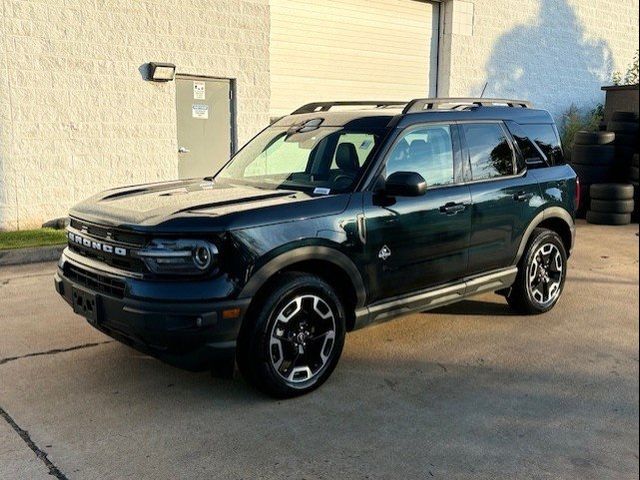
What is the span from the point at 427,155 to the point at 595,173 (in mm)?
7828

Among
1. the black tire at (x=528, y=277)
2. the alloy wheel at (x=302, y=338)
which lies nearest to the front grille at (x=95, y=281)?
the alloy wheel at (x=302, y=338)

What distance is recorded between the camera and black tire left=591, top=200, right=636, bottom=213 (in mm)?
11211

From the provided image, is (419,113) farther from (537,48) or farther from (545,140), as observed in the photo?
(537,48)

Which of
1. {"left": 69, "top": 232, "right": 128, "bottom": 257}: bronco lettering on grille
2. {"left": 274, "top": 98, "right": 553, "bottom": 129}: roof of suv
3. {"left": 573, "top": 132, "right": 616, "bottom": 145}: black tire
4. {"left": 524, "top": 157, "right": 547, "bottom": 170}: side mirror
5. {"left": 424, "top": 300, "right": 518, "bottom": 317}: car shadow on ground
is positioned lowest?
{"left": 424, "top": 300, "right": 518, "bottom": 317}: car shadow on ground

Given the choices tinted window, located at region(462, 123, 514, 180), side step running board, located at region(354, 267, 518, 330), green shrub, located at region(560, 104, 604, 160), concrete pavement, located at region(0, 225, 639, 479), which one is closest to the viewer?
concrete pavement, located at region(0, 225, 639, 479)

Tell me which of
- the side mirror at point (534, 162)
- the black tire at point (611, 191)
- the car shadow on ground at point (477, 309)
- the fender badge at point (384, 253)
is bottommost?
the car shadow on ground at point (477, 309)

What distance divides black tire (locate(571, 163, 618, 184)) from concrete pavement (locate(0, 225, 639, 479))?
255 inches

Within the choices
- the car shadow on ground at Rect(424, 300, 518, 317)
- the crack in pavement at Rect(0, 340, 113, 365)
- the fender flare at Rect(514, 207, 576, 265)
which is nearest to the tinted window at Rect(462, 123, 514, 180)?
the fender flare at Rect(514, 207, 576, 265)

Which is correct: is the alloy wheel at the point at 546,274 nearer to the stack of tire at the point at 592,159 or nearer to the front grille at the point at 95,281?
the front grille at the point at 95,281

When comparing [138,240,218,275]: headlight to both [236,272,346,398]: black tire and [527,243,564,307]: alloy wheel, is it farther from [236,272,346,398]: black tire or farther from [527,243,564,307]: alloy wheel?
[527,243,564,307]: alloy wheel

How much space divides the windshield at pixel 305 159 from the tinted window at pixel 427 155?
0.64 feet

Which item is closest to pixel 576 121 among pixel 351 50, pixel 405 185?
pixel 351 50

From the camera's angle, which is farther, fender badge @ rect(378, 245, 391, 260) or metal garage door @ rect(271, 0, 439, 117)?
metal garage door @ rect(271, 0, 439, 117)

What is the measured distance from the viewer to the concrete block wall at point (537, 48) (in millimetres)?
14680
